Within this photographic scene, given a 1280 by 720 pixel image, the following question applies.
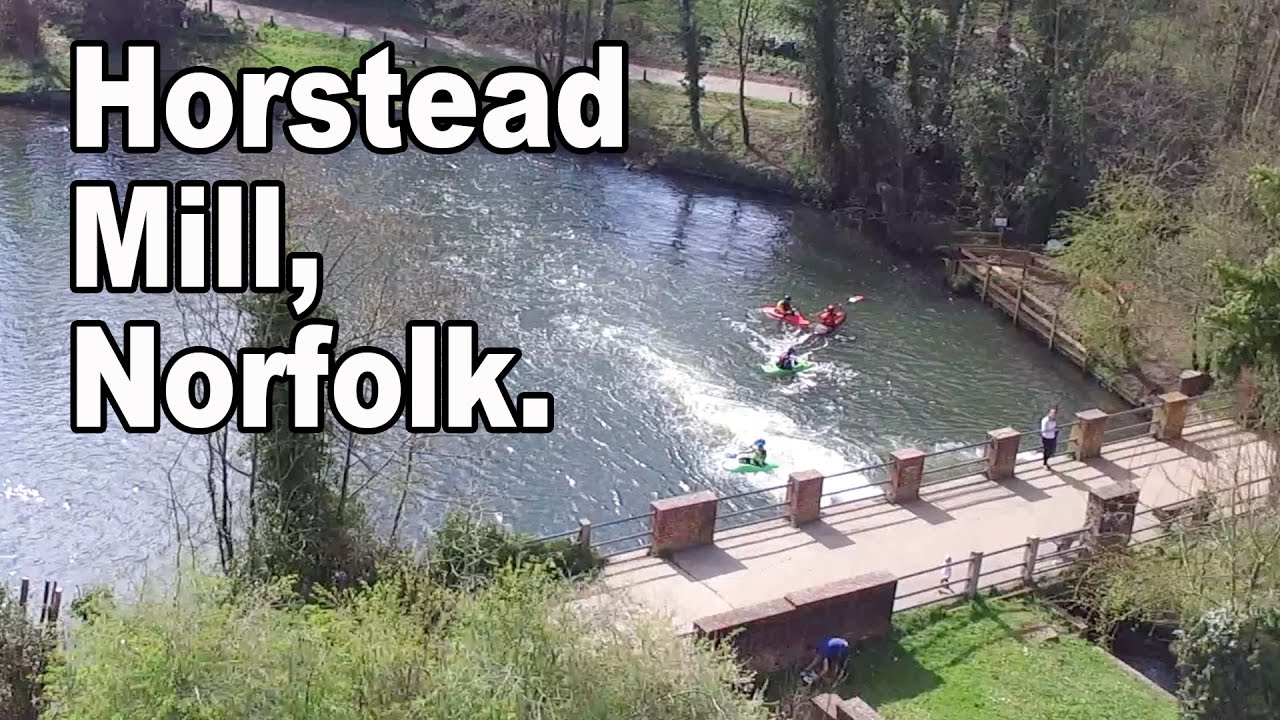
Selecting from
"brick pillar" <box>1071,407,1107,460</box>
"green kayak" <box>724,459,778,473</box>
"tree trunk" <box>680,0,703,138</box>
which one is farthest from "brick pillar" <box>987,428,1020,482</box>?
"tree trunk" <box>680,0,703,138</box>

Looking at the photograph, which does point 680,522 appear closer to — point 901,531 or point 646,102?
point 901,531

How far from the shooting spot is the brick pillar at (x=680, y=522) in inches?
984

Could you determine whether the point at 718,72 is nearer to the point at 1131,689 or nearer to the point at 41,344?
the point at 41,344

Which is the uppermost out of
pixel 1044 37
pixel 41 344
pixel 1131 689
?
pixel 1044 37

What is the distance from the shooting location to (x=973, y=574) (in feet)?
80.3

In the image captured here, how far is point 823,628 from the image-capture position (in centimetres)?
2252

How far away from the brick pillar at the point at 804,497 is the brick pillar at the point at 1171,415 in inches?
379

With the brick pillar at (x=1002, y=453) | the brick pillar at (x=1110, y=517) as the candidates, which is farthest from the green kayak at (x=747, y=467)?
the brick pillar at (x=1110, y=517)

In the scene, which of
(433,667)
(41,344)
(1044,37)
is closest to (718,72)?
(1044,37)

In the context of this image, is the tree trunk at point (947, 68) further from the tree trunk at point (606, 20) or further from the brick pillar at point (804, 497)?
the brick pillar at point (804, 497)

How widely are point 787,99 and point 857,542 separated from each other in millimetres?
37445

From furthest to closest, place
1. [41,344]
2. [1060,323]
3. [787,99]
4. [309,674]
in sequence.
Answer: [787,99], [1060,323], [41,344], [309,674]

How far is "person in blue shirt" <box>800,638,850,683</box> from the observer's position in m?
21.9

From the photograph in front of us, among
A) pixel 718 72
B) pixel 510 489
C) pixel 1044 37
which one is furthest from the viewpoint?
pixel 718 72
